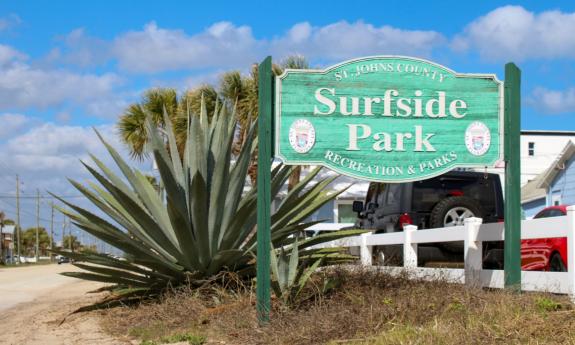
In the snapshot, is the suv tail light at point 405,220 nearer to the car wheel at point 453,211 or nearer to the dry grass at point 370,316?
the car wheel at point 453,211

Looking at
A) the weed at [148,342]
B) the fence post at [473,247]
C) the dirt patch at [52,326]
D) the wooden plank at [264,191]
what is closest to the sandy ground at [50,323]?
the dirt patch at [52,326]

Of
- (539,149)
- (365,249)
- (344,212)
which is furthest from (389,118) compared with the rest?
(539,149)

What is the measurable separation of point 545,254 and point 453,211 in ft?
10.4

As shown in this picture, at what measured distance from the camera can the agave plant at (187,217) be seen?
957cm

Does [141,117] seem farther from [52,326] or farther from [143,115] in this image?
[52,326]

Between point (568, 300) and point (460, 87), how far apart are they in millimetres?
2730

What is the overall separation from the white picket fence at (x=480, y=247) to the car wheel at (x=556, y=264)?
0.52 meters

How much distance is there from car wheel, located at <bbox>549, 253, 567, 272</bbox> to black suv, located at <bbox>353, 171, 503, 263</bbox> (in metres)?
3.05

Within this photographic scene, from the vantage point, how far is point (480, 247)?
9.56m

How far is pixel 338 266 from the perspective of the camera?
993 centimetres

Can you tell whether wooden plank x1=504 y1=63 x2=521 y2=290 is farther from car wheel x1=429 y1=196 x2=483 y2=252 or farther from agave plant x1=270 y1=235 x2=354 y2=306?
car wheel x1=429 y1=196 x2=483 y2=252

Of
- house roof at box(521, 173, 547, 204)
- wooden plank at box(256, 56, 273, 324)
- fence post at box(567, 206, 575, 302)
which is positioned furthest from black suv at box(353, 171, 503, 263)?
house roof at box(521, 173, 547, 204)

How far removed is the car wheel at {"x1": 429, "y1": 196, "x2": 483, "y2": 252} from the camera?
40.3 ft

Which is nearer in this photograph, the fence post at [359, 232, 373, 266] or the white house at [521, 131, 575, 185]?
the fence post at [359, 232, 373, 266]
